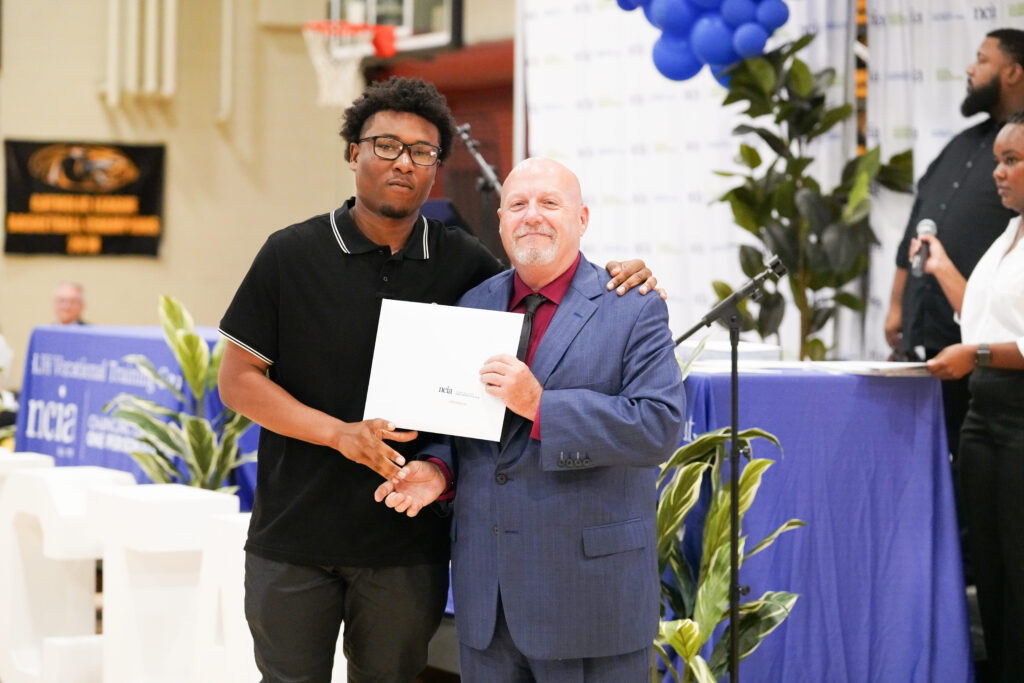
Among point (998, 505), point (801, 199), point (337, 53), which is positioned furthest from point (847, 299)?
point (337, 53)

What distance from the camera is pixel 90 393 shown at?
18.6 ft

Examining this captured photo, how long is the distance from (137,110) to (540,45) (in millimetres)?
5181

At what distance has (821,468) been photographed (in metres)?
3.71

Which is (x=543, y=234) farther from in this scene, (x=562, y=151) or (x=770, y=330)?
(x=562, y=151)

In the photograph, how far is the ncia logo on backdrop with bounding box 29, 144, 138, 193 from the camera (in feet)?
37.0

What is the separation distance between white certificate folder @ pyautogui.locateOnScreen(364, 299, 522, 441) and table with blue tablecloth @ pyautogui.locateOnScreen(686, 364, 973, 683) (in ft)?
4.78

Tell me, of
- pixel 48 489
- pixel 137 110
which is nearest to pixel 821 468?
pixel 48 489

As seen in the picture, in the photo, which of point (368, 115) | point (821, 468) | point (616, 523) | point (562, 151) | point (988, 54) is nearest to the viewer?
point (616, 523)

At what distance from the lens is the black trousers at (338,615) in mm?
2580

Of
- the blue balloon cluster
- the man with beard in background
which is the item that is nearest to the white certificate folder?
the man with beard in background

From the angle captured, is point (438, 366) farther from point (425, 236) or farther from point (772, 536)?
point (772, 536)

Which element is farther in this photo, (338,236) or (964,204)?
(964,204)

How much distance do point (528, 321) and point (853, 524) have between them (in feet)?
5.99

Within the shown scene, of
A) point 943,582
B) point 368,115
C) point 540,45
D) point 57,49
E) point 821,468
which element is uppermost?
point 57,49
